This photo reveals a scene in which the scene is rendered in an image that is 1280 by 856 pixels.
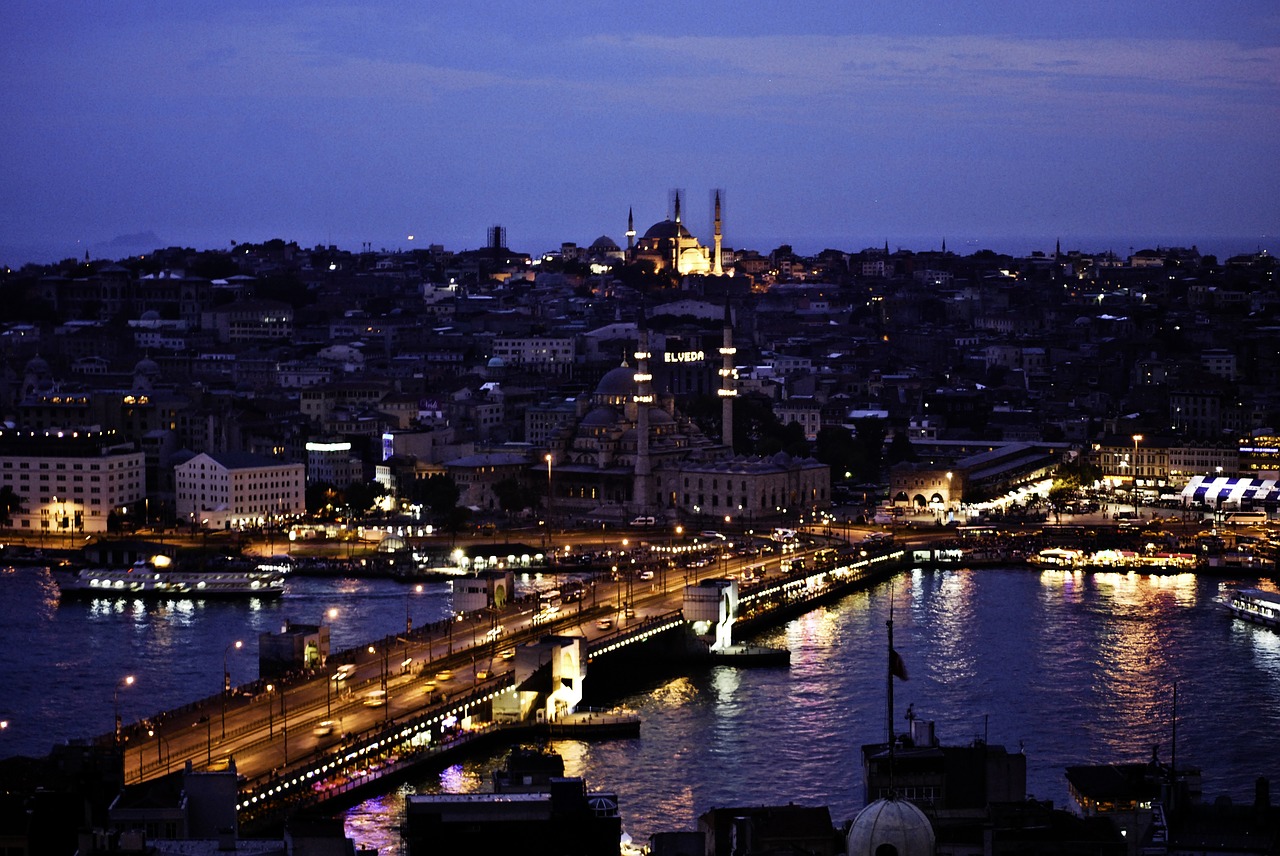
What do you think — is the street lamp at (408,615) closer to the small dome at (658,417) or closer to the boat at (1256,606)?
the boat at (1256,606)

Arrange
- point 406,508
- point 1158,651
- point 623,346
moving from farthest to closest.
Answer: point 623,346 → point 406,508 → point 1158,651

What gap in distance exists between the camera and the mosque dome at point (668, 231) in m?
67.4

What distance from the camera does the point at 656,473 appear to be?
34812 mm

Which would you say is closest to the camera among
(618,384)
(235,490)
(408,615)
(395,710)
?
(395,710)

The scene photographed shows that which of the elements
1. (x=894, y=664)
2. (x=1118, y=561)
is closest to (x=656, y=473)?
(x=1118, y=561)

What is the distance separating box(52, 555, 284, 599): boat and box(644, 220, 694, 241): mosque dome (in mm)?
40123

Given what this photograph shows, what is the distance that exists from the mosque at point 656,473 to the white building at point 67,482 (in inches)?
218

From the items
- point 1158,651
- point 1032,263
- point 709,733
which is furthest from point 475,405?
point 1032,263

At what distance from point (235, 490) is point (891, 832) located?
23285mm

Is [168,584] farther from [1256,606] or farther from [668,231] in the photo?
[668,231]

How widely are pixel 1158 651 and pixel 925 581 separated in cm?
597

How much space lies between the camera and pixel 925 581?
94.2 feet

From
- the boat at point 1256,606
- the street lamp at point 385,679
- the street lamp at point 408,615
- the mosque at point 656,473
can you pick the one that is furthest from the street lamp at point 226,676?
the mosque at point 656,473

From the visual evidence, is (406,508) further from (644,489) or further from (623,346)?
(623,346)
